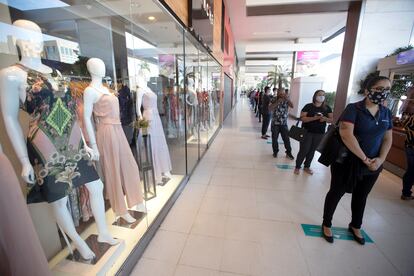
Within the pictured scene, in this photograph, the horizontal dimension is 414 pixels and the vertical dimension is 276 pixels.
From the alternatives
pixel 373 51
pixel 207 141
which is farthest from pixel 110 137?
pixel 373 51

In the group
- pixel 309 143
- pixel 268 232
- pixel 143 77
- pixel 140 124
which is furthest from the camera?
pixel 309 143

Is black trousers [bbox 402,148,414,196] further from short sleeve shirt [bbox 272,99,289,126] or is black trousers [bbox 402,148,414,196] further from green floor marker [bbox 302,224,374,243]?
short sleeve shirt [bbox 272,99,289,126]

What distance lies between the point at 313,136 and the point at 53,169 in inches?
142

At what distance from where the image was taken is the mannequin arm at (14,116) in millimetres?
946

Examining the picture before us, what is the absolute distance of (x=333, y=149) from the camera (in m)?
1.90


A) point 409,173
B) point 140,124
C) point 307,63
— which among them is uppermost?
point 307,63

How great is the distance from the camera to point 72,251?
1.55 m

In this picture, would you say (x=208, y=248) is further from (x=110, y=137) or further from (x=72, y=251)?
(x=110, y=137)

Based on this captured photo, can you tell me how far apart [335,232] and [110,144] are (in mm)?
2458

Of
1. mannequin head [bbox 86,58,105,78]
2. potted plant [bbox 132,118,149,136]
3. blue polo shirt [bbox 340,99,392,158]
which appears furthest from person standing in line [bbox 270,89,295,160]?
mannequin head [bbox 86,58,105,78]

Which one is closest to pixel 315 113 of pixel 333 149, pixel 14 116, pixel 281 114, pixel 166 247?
pixel 281 114

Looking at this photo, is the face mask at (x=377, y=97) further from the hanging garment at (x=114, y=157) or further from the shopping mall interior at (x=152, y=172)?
the hanging garment at (x=114, y=157)

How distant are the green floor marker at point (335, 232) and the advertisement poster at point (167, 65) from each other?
2.78 m

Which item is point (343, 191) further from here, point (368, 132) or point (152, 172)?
point (152, 172)
